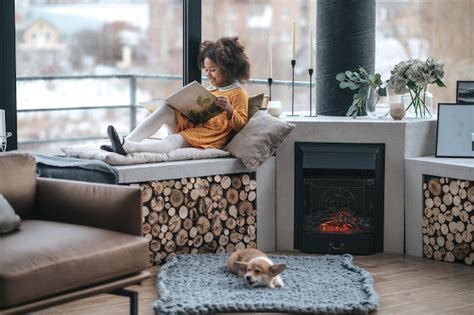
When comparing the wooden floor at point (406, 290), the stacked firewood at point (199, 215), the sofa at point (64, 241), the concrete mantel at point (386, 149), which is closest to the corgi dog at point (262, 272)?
the wooden floor at point (406, 290)

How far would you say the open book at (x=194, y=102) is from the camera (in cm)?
525

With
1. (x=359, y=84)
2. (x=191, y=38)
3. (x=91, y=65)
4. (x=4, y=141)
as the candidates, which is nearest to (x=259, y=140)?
(x=359, y=84)

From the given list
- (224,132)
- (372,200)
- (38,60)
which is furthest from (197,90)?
(38,60)

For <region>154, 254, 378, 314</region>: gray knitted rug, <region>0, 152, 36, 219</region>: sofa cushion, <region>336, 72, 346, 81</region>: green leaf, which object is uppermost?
<region>336, 72, 346, 81</region>: green leaf

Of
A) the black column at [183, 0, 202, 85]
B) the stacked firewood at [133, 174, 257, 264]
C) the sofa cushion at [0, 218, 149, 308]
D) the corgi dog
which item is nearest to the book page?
the stacked firewood at [133, 174, 257, 264]

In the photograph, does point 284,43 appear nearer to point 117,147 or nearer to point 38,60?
point 38,60

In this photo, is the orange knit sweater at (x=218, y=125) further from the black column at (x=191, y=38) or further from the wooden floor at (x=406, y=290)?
the wooden floor at (x=406, y=290)

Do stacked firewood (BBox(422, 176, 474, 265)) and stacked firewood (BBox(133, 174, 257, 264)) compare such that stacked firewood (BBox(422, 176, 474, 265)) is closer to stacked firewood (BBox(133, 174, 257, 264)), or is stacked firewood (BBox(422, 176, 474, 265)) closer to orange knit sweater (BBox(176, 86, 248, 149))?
stacked firewood (BBox(133, 174, 257, 264))

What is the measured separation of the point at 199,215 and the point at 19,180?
134 cm

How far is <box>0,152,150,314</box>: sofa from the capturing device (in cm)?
347

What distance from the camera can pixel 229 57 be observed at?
5562 millimetres

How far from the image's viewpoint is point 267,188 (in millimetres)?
5539

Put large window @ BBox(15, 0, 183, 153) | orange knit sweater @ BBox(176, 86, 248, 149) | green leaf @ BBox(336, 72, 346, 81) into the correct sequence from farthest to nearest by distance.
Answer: large window @ BBox(15, 0, 183, 153), green leaf @ BBox(336, 72, 346, 81), orange knit sweater @ BBox(176, 86, 248, 149)

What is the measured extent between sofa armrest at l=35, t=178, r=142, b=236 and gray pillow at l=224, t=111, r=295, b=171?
1.44 meters
